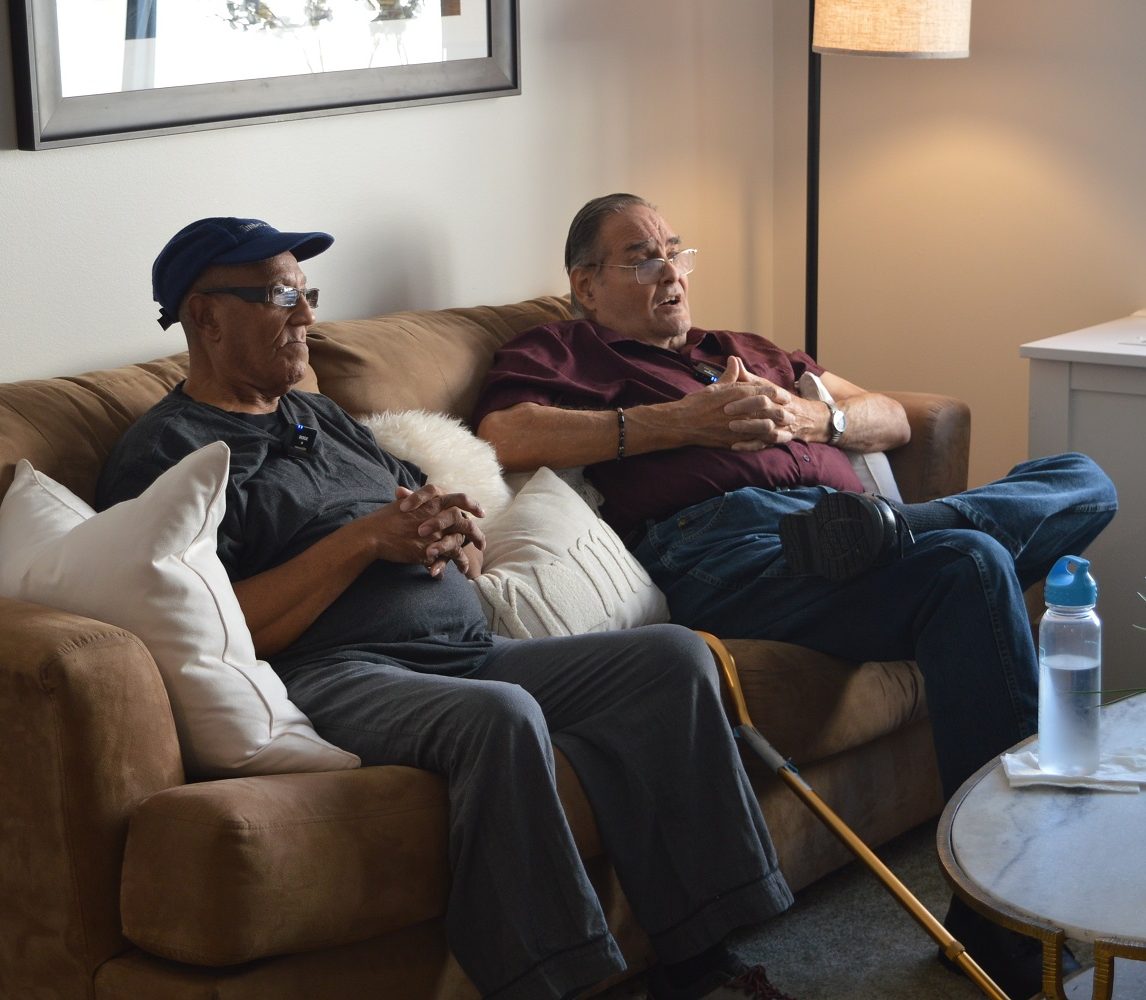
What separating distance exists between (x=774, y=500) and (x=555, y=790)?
97cm

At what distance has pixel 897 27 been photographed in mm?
3168

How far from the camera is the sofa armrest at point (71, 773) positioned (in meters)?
1.61

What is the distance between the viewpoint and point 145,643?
1.76 m

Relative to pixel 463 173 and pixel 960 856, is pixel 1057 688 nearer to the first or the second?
pixel 960 856

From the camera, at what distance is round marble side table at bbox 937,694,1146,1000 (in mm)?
1533

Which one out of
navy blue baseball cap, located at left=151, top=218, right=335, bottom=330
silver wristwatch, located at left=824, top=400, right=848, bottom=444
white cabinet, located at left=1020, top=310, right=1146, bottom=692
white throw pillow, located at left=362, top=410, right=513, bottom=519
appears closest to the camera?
navy blue baseball cap, located at left=151, top=218, right=335, bottom=330

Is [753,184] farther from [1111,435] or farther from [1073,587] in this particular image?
[1073,587]

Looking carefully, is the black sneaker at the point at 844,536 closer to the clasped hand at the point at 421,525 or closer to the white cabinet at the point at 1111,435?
the clasped hand at the point at 421,525

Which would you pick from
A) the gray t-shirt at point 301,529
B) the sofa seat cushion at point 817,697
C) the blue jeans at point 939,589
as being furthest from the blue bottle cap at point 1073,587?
the gray t-shirt at point 301,529

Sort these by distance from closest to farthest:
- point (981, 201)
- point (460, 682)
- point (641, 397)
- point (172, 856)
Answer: point (172, 856) → point (460, 682) → point (641, 397) → point (981, 201)

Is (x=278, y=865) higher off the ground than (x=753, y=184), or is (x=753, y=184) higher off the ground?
(x=753, y=184)

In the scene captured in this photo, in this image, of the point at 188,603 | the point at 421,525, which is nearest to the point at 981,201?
the point at 421,525

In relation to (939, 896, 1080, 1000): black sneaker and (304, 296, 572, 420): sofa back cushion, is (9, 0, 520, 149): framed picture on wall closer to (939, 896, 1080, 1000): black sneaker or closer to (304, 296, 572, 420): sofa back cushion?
(304, 296, 572, 420): sofa back cushion

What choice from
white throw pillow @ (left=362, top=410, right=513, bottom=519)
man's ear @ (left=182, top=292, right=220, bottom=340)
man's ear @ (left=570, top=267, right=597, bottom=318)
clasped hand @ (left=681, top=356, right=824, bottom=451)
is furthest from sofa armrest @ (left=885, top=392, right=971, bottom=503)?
man's ear @ (left=182, top=292, right=220, bottom=340)
